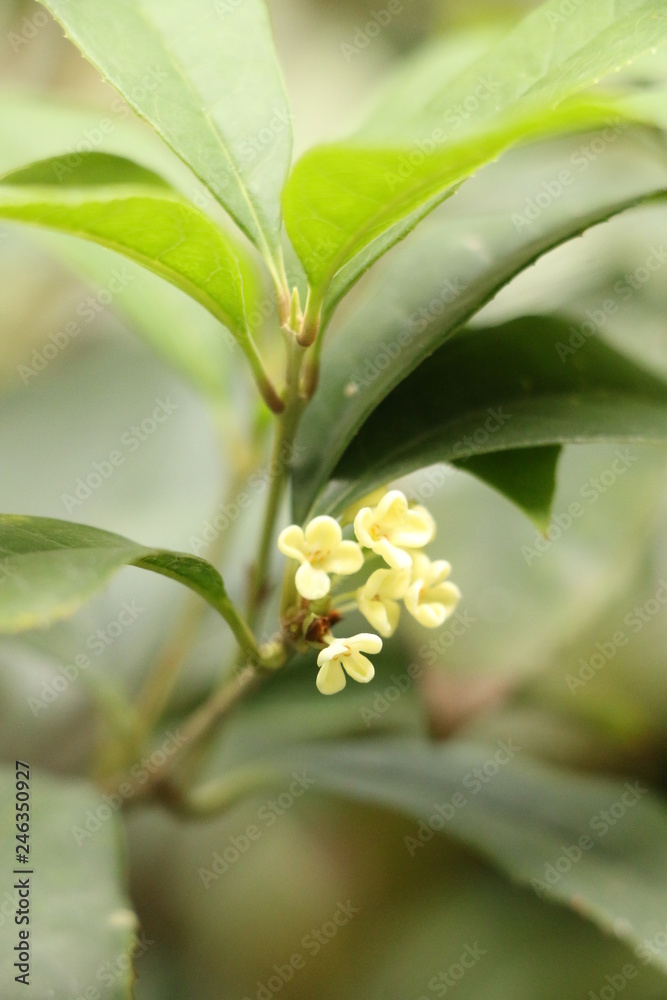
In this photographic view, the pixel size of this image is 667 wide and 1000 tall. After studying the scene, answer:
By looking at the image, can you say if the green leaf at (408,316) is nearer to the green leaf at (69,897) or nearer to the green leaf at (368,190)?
the green leaf at (368,190)

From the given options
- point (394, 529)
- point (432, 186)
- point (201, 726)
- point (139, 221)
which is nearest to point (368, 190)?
point (432, 186)

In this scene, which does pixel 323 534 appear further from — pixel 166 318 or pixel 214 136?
pixel 166 318

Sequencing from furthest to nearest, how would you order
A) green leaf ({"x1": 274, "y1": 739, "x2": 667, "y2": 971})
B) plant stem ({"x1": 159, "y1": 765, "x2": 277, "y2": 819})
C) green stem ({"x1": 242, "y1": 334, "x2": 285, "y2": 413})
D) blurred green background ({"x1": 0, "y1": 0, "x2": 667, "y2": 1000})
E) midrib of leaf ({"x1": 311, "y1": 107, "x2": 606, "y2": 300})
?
1. blurred green background ({"x1": 0, "y1": 0, "x2": 667, "y2": 1000})
2. plant stem ({"x1": 159, "y1": 765, "x2": 277, "y2": 819})
3. green leaf ({"x1": 274, "y1": 739, "x2": 667, "y2": 971})
4. green stem ({"x1": 242, "y1": 334, "x2": 285, "y2": 413})
5. midrib of leaf ({"x1": 311, "y1": 107, "x2": 606, "y2": 300})

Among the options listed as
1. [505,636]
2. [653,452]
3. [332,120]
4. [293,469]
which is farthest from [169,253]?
[332,120]

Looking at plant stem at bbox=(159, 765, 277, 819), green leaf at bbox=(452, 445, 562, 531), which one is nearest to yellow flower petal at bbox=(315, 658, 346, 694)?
green leaf at bbox=(452, 445, 562, 531)

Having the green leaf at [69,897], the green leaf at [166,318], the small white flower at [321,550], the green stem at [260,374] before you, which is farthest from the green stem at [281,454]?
the green leaf at [166,318]

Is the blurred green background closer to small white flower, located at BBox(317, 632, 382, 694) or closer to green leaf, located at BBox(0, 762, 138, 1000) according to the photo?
green leaf, located at BBox(0, 762, 138, 1000)

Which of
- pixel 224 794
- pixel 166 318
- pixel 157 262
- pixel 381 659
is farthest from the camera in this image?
pixel 381 659
